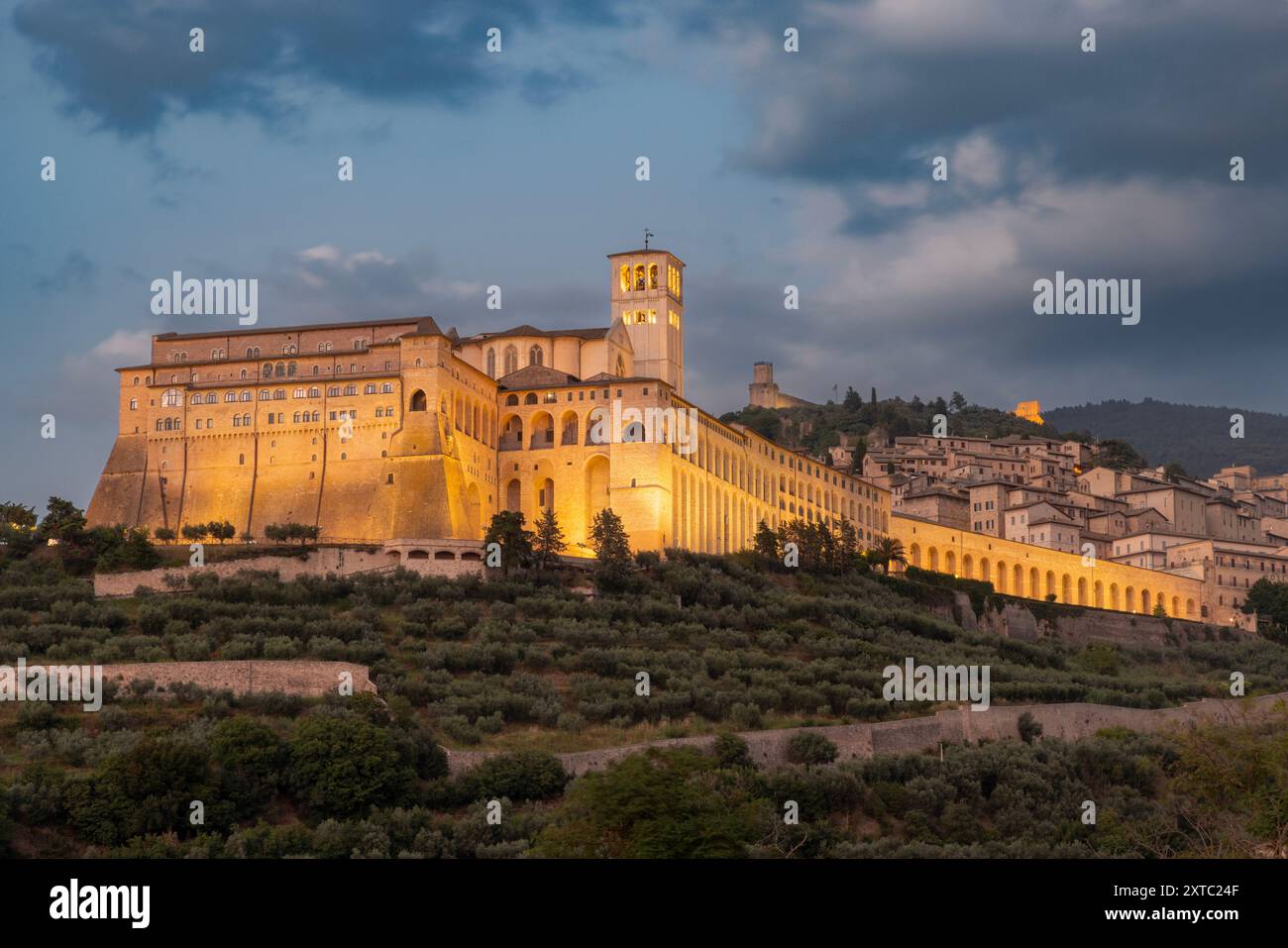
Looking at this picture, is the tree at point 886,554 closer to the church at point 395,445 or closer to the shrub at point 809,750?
the church at point 395,445

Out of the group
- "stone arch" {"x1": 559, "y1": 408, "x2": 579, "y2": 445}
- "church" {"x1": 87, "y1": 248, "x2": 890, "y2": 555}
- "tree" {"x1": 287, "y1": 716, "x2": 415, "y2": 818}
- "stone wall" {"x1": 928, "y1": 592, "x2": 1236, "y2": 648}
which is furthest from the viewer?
"stone wall" {"x1": 928, "y1": 592, "x2": 1236, "y2": 648}

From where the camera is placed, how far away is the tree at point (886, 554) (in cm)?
8250

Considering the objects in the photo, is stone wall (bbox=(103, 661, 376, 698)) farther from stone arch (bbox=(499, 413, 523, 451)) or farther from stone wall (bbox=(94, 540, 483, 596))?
stone arch (bbox=(499, 413, 523, 451))

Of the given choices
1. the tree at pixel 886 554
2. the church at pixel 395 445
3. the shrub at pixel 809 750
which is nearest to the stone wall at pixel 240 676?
the shrub at pixel 809 750

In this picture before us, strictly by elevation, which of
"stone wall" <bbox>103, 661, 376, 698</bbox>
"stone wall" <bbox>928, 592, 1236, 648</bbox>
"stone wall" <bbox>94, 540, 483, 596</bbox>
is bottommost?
"stone wall" <bbox>103, 661, 376, 698</bbox>

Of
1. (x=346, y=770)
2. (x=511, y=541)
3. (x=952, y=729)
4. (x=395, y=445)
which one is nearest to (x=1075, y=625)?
(x=511, y=541)

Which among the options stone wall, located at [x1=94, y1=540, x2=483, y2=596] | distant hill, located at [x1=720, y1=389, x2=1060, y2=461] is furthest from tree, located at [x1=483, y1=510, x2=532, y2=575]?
distant hill, located at [x1=720, y1=389, x2=1060, y2=461]

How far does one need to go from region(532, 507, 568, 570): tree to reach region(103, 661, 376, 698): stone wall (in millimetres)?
16800

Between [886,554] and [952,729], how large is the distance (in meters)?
30.8

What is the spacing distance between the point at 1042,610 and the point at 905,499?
19507 millimetres

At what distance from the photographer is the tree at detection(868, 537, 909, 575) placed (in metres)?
82.5

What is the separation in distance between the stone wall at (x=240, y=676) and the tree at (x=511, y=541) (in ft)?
51.5

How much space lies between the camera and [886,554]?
83.3 meters
